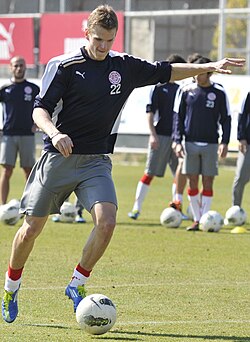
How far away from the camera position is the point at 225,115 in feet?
50.7

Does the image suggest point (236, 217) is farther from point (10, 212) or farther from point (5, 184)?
point (5, 184)

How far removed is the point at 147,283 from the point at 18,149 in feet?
22.8

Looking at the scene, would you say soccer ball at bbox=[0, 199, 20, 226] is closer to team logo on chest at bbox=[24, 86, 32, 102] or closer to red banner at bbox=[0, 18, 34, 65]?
team logo on chest at bbox=[24, 86, 32, 102]

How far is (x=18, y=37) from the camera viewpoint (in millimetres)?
32219

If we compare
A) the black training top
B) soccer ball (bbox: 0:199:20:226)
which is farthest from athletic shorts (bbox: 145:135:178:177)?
the black training top

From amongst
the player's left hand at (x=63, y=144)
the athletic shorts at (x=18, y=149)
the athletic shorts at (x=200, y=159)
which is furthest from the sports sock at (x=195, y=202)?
the player's left hand at (x=63, y=144)

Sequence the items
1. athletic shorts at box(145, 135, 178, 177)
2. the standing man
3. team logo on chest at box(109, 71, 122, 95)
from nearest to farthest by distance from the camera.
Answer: team logo on chest at box(109, 71, 122, 95)
athletic shorts at box(145, 135, 178, 177)
the standing man

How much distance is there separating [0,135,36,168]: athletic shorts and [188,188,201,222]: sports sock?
9.63ft

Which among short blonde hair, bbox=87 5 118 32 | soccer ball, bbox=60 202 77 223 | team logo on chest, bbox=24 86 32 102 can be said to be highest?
short blonde hair, bbox=87 5 118 32

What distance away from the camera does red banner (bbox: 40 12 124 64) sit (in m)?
30.6

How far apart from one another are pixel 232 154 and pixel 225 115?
402 inches

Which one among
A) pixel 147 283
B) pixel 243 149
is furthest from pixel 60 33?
pixel 147 283

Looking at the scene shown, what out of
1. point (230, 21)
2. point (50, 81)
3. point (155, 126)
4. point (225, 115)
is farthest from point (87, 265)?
point (230, 21)

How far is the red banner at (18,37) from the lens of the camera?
3203cm
